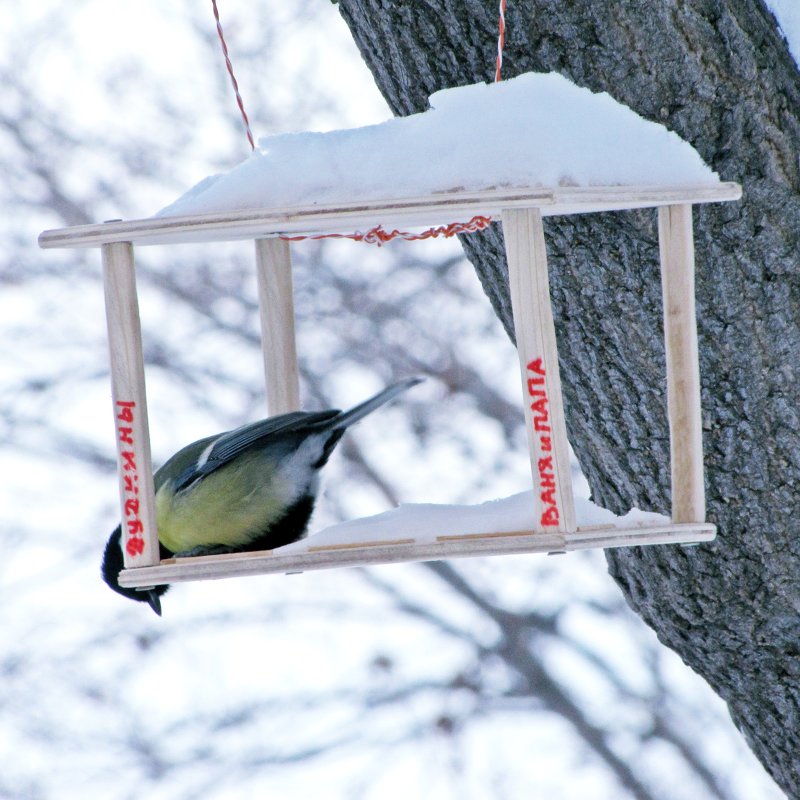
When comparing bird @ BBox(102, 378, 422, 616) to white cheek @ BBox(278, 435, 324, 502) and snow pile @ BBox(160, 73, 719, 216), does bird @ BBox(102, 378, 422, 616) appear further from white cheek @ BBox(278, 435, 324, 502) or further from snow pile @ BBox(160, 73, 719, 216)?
snow pile @ BBox(160, 73, 719, 216)

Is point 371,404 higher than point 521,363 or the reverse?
the reverse

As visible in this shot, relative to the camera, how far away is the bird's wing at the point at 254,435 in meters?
2.15

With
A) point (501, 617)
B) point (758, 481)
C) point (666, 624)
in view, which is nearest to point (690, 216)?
point (758, 481)

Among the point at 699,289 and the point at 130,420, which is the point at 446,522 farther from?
the point at 699,289

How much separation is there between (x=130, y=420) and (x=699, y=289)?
43.4 inches

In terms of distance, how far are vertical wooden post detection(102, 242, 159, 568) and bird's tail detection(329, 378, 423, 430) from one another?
0.47m

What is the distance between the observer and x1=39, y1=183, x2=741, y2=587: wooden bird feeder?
1.66m

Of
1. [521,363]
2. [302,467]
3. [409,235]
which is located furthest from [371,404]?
[521,363]

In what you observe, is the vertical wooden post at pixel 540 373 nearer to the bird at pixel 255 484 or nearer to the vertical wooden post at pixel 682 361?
the vertical wooden post at pixel 682 361

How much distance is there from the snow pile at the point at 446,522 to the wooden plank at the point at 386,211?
1.63 feet

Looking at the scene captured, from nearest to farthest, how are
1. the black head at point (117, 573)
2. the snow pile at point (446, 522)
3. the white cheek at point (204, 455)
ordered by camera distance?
the snow pile at point (446, 522), the white cheek at point (204, 455), the black head at point (117, 573)

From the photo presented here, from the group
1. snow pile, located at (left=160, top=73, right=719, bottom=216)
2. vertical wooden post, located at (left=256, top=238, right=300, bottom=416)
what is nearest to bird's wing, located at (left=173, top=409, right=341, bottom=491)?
vertical wooden post, located at (left=256, top=238, right=300, bottom=416)

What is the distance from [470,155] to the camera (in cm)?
173

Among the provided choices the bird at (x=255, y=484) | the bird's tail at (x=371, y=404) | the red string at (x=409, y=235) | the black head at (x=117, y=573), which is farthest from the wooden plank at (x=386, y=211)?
the black head at (x=117, y=573)
